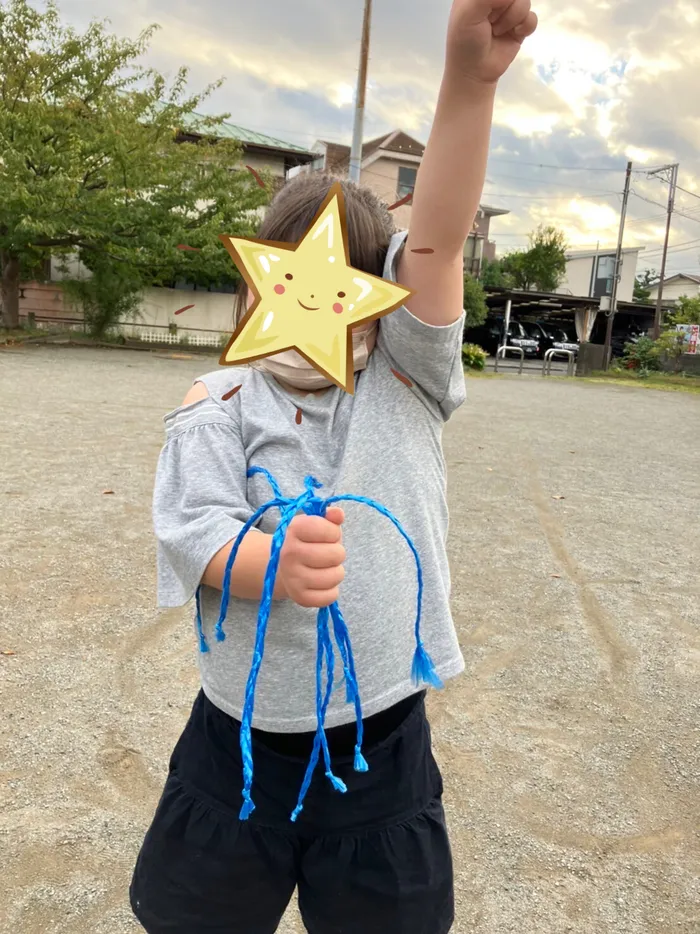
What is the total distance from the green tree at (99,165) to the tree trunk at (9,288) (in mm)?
54

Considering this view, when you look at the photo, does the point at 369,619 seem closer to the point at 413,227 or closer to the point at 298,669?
the point at 298,669

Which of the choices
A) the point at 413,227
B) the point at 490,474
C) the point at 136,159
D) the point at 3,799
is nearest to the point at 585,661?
the point at 3,799

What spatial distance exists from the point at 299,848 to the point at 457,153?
34.9 inches

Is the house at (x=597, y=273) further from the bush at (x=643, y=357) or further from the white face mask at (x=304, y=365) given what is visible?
the white face mask at (x=304, y=365)

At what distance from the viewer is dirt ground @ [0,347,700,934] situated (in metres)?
1.74

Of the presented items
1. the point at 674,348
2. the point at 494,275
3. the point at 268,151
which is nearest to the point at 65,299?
the point at 268,151

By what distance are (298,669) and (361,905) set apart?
328 mm

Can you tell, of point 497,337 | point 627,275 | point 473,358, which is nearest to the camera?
point 473,358

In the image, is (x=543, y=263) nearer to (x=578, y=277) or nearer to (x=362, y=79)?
(x=578, y=277)

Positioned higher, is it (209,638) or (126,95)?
(126,95)

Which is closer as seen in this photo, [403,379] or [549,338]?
[403,379]

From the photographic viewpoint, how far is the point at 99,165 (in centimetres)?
1274

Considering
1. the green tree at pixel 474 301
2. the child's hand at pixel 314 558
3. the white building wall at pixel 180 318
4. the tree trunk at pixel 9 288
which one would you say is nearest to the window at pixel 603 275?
the green tree at pixel 474 301

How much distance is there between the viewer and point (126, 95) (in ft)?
44.4
